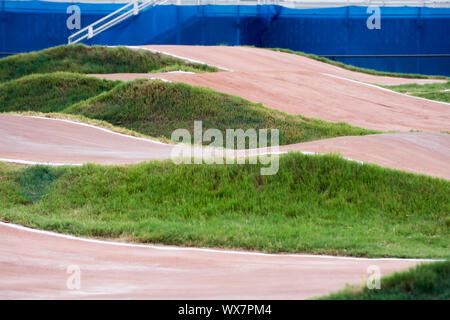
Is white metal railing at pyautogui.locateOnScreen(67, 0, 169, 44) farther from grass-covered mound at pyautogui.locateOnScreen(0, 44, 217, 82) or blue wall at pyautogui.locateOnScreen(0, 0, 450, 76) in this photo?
grass-covered mound at pyautogui.locateOnScreen(0, 44, 217, 82)

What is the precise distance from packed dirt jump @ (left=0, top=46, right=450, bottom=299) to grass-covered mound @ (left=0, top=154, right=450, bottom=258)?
1.36 ft

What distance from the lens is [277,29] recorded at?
33219mm

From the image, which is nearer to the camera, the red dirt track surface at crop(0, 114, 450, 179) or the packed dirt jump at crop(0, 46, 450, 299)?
the packed dirt jump at crop(0, 46, 450, 299)

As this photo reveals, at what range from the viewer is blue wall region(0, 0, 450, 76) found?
30.3 m

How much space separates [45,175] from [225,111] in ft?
20.1

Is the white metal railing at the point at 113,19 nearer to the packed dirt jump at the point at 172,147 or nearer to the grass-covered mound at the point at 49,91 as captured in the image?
the packed dirt jump at the point at 172,147

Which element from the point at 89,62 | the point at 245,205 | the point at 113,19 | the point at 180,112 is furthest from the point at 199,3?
the point at 245,205

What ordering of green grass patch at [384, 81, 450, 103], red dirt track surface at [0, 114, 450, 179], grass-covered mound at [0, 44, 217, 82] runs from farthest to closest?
grass-covered mound at [0, 44, 217, 82]
green grass patch at [384, 81, 450, 103]
red dirt track surface at [0, 114, 450, 179]

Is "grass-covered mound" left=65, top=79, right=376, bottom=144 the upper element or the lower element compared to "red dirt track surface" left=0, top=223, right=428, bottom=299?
upper

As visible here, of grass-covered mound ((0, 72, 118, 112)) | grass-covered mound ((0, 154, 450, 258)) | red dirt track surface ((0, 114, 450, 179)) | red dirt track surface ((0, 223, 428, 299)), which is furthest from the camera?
grass-covered mound ((0, 72, 118, 112))

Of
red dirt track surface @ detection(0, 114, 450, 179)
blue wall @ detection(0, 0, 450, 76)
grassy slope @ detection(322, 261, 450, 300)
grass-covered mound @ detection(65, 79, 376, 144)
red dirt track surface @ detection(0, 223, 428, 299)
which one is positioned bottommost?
red dirt track surface @ detection(0, 223, 428, 299)

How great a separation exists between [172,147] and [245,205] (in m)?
3.81

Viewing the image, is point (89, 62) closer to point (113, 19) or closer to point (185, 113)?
point (113, 19)

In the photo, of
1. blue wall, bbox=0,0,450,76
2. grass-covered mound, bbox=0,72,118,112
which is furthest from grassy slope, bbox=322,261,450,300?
blue wall, bbox=0,0,450,76
